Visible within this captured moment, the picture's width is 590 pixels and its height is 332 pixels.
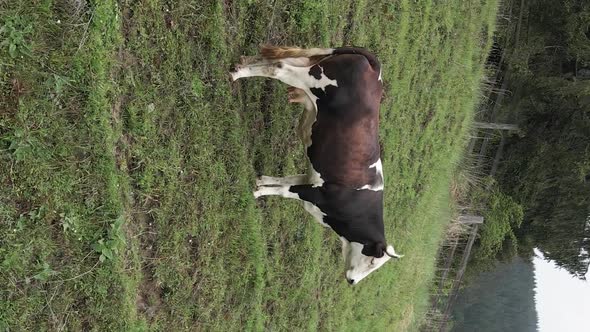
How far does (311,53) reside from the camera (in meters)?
6.04

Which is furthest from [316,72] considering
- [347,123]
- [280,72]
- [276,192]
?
[276,192]

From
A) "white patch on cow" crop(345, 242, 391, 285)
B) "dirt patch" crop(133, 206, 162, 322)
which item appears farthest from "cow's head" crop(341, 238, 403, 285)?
"dirt patch" crop(133, 206, 162, 322)

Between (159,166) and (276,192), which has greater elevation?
(159,166)

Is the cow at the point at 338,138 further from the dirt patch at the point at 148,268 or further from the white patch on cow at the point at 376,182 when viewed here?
the dirt patch at the point at 148,268

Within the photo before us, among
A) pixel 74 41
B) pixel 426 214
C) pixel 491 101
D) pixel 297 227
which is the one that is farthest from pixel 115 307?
pixel 491 101

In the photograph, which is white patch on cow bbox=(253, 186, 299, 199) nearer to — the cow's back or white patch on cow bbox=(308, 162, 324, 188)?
white patch on cow bbox=(308, 162, 324, 188)

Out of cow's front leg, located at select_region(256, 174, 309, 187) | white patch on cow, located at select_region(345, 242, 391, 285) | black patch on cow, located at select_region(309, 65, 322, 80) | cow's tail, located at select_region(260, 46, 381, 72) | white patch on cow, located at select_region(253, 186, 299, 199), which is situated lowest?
white patch on cow, located at select_region(345, 242, 391, 285)

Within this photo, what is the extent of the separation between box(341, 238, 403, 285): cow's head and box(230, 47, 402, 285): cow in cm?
1

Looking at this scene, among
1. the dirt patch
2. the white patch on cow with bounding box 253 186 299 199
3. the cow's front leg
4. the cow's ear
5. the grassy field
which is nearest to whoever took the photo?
the grassy field

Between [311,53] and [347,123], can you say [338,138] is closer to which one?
[347,123]

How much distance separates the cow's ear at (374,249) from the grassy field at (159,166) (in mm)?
1305

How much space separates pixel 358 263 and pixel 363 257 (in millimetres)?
110

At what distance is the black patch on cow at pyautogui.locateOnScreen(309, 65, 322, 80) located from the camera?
596 centimetres

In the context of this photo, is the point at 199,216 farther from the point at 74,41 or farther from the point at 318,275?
the point at 318,275
